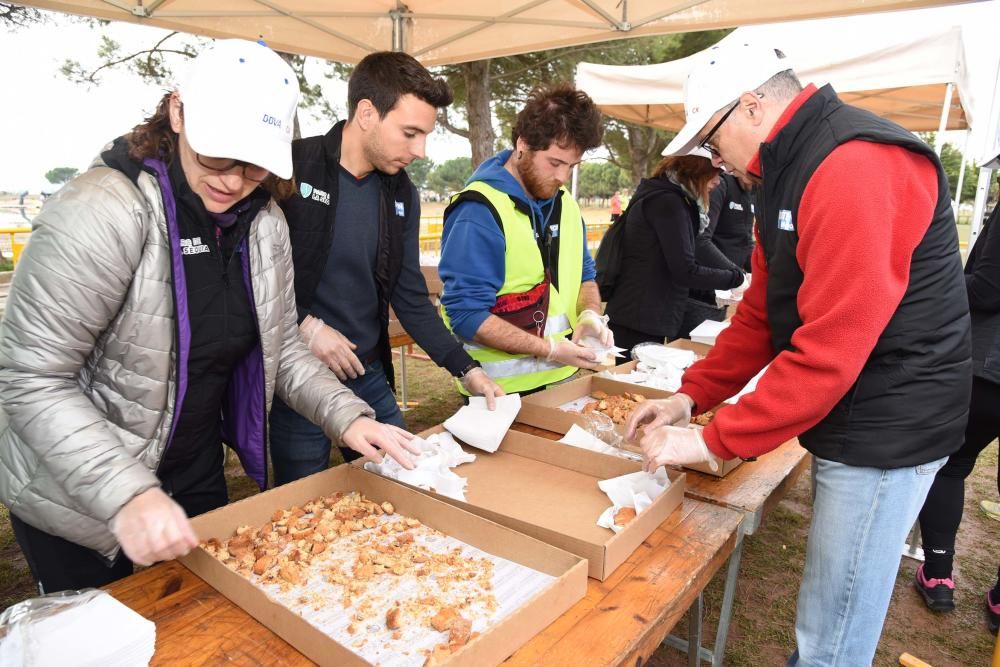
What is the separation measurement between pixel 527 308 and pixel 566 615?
1360mm

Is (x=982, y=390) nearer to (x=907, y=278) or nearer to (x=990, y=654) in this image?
(x=990, y=654)

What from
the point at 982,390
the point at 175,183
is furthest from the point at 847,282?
the point at 982,390

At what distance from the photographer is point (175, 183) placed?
48.5 inches

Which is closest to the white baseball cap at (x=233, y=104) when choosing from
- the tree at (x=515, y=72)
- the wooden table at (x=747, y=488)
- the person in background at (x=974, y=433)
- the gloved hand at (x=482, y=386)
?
the gloved hand at (x=482, y=386)

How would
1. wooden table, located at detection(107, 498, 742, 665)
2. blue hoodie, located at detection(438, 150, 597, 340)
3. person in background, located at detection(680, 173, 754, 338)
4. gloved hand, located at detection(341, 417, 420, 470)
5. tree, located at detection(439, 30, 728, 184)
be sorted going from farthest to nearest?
tree, located at detection(439, 30, 728, 184) < person in background, located at detection(680, 173, 754, 338) < blue hoodie, located at detection(438, 150, 597, 340) < gloved hand, located at detection(341, 417, 420, 470) < wooden table, located at detection(107, 498, 742, 665)

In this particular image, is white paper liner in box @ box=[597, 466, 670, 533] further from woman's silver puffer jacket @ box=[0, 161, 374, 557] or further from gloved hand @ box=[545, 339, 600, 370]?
woman's silver puffer jacket @ box=[0, 161, 374, 557]

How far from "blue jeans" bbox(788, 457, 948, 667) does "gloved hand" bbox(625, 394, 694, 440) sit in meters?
0.40

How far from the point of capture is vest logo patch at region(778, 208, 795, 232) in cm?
122

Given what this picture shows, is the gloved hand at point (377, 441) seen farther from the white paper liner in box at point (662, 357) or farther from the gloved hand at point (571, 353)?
the white paper liner in box at point (662, 357)

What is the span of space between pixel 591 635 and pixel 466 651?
9.7 inches

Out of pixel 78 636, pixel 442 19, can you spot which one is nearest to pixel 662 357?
pixel 78 636

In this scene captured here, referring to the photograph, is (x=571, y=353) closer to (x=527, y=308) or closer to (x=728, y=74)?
(x=527, y=308)

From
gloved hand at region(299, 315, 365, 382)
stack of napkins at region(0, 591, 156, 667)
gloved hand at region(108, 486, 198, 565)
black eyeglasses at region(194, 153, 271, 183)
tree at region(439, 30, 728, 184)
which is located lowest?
stack of napkins at region(0, 591, 156, 667)

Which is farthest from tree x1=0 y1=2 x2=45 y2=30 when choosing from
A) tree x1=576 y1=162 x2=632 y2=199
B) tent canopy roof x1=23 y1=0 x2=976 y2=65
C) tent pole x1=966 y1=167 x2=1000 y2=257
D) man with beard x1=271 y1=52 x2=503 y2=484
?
tree x1=576 y1=162 x2=632 y2=199
